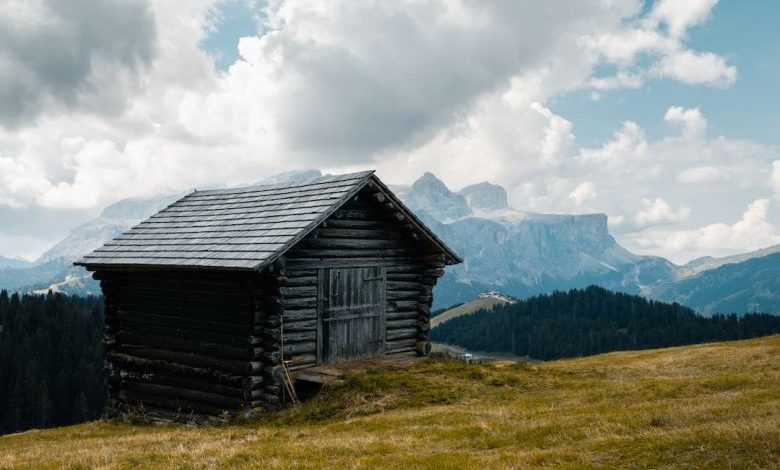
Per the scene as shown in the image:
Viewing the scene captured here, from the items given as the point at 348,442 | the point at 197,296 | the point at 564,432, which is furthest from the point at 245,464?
the point at 197,296

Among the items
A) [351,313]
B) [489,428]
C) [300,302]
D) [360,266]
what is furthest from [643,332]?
[489,428]

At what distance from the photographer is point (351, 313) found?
67.4 ft

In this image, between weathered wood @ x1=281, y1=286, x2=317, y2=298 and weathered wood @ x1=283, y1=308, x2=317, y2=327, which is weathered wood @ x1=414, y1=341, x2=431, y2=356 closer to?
weathered wood @ x1=283, y1=308, x2=317, y2=327

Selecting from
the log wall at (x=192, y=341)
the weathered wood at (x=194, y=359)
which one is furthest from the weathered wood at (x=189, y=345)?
the weathered wood at (x=194, y=359)

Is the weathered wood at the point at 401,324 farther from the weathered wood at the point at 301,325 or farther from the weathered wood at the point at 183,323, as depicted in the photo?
the weathered wood at the point at 183,323

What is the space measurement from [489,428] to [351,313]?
31.2ft

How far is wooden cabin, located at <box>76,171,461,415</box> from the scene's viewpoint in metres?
18.1

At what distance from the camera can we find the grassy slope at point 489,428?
875 cm

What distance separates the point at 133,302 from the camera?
22078mm

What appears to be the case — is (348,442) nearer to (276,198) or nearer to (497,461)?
(497,461)

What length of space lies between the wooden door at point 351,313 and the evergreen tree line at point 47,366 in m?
75.0

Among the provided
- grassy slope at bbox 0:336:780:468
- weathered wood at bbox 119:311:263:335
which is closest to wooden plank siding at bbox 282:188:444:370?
weathered wood at bbox 119:311:263:335

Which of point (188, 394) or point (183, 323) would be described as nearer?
point (188, 394)

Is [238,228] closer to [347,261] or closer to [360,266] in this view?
[347,261]
